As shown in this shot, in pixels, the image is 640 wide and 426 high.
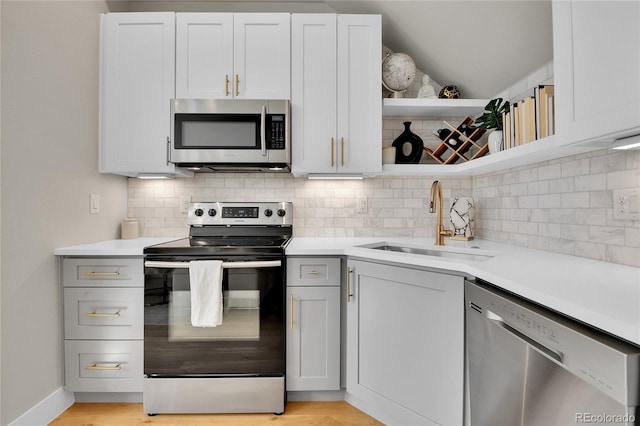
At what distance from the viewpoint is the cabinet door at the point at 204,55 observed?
209 centimetres

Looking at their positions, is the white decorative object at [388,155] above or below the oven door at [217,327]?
above

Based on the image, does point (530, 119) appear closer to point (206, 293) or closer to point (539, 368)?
point (539, 368)

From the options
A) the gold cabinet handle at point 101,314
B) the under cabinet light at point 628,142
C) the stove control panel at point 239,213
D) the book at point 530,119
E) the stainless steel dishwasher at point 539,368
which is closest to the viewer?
the stainless steel dishwasher at point 539,368

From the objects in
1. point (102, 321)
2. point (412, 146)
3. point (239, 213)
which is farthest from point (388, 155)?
point (102, 321)

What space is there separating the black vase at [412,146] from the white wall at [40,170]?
206cm

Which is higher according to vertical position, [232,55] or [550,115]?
[232,55]

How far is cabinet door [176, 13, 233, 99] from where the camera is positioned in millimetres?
2088

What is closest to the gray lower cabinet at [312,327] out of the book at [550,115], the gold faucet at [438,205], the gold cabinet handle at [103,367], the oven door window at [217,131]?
the gold faucet at [438,205]

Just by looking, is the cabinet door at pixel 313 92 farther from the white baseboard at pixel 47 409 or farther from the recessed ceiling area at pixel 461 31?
the white baseboard at pixel 47 409

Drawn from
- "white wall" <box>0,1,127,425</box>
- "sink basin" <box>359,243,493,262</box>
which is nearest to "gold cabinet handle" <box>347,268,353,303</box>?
"sink basin" <box>359,243,493,262</box>

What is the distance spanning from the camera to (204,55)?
6.87ft

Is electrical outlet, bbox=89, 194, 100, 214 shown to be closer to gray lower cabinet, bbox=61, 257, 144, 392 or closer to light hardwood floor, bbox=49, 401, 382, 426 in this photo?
gray lower cabinet, bbox=61, 257, 144, 392

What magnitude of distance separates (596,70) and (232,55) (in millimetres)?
1894

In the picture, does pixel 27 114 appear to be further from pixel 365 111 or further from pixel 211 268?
pixel 365 111
